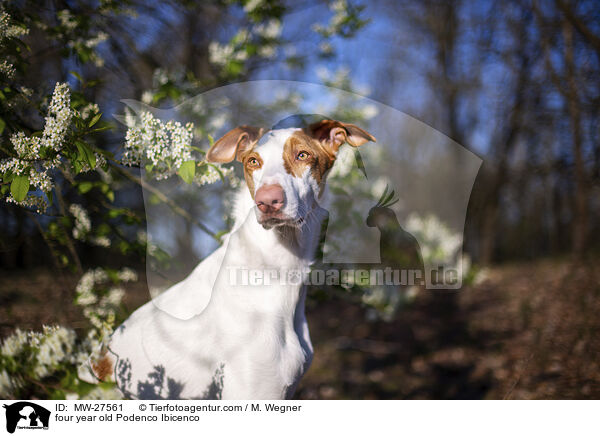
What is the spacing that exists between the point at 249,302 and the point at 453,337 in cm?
445

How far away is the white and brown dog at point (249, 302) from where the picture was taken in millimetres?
1402

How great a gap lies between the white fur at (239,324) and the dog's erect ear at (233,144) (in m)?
0.09

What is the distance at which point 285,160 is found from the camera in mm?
1366

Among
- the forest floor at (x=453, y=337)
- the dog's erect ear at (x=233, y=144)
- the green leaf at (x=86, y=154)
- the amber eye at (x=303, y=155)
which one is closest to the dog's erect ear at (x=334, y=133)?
the amber eye at (x=303, y=155)

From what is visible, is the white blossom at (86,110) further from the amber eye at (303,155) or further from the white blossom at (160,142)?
the amber eye at (303,155)

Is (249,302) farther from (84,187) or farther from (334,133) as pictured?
(84,187)

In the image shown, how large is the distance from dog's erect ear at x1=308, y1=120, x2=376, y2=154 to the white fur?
0.15 metres

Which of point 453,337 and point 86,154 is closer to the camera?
point 86,154

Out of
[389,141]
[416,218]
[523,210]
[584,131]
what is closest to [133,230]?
[389,141]

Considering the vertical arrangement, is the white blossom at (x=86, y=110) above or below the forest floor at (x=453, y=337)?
above

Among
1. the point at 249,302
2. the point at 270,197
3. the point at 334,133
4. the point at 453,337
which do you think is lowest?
the point at 453,337
